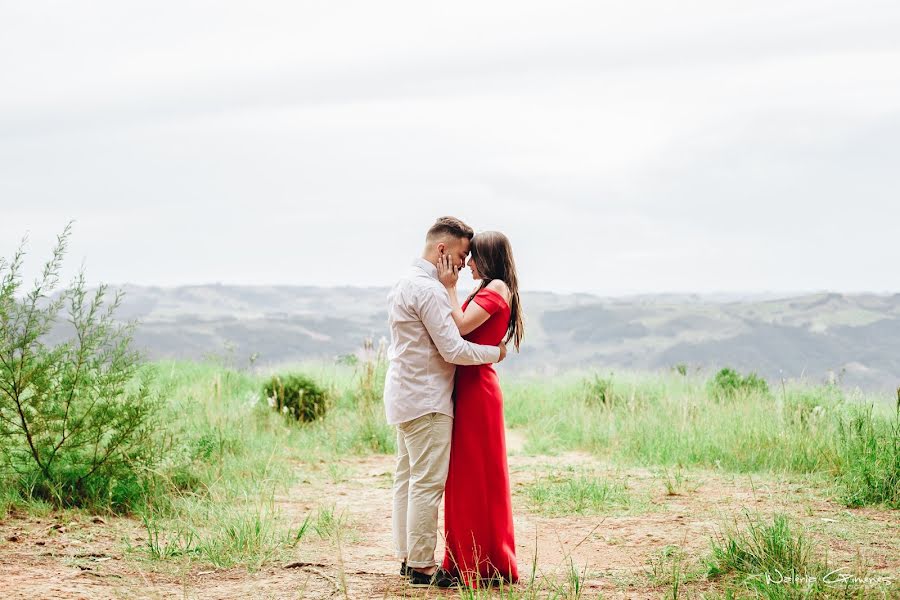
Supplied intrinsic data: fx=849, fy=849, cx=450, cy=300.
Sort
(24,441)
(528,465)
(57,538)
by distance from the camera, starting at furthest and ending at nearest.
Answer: (528,465) < (24,441) < (57,538)

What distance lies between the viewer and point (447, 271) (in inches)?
195

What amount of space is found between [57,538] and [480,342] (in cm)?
362

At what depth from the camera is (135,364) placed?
7.62 metres

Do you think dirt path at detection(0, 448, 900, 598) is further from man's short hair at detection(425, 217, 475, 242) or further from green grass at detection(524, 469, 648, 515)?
man's short hair at detection(425, 217, 475, 242)

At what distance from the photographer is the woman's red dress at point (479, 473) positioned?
5031 mm

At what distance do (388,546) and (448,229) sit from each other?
266 centimetres

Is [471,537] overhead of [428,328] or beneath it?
beneath

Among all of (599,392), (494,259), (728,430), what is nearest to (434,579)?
(494,259)

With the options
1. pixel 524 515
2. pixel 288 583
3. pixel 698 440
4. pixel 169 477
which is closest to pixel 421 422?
pixel 288 583

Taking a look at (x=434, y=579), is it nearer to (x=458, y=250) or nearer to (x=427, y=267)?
(x=427, y=267)

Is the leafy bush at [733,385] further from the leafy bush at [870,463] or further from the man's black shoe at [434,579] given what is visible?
the man's black shoe at [434,579]

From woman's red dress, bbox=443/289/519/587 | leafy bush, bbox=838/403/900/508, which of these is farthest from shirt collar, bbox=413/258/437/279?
leafy bush, bbox=838/403/900/508

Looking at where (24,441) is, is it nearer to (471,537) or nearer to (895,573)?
(471,537)

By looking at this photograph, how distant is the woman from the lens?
5.03 metres
